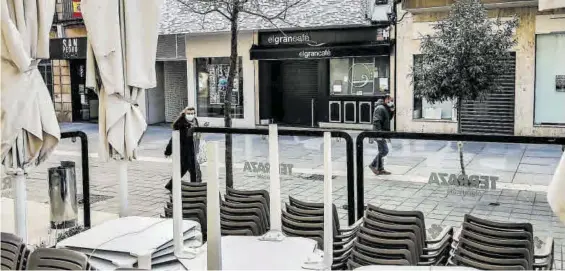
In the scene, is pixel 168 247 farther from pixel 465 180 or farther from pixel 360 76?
pixel 360 76

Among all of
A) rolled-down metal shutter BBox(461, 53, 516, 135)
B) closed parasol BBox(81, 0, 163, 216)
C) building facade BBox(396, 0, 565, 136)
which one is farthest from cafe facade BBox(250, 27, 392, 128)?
closed parasol BBox(81, 0, 163, 216)

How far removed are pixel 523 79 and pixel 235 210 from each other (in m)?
14.9

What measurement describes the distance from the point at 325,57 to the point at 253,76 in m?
3.19

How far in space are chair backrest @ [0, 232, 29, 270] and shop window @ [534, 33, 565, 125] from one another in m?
17.0

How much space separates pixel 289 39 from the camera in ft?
71.2

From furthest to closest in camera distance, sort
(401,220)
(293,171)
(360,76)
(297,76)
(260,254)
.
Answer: (297,76) < (360,76) < (293,171) < (401,220) < (260,254)

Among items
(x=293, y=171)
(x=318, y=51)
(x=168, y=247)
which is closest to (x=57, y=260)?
(x=168, y=247)

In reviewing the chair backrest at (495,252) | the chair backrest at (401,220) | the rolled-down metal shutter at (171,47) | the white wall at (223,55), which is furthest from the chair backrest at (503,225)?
the rolled-down metal shutter at (171,47)

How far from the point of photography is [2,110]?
4680mm

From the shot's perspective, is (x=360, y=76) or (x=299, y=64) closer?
(x=360, y=76)

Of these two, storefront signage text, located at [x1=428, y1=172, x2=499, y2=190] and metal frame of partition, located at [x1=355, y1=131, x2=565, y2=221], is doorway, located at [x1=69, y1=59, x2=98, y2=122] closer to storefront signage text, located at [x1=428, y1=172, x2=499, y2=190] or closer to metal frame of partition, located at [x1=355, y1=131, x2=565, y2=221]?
storefront signage text, located at [x1=428, y1=172, x2=499, y2=190]

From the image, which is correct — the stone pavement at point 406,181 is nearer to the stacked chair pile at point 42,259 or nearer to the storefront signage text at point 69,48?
the stacked chair pile at point 42,259

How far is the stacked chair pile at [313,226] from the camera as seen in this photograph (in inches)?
188

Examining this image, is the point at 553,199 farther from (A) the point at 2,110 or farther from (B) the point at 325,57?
(B) the point at 325,57
